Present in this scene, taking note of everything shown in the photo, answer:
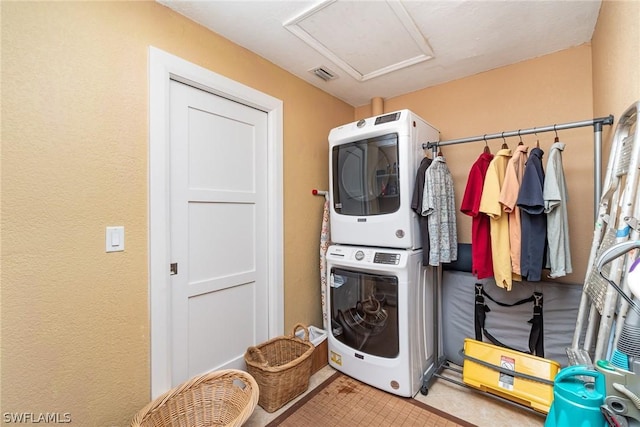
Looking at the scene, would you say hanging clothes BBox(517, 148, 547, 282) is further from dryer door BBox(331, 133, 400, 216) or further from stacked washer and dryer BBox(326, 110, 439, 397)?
dryer door BBox(331, 133, 400, 216)

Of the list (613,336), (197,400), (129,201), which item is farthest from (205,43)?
(613,336)

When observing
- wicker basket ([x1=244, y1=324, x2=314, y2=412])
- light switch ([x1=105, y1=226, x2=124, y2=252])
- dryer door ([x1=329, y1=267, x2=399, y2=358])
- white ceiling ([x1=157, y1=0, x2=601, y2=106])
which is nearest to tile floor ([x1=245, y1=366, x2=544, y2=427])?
wicker basket ([x1=244, y1=324, x2=314, y2=412])

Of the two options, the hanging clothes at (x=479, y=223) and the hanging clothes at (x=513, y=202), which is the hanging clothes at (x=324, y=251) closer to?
the hanging clothes at (x=479, y=223)

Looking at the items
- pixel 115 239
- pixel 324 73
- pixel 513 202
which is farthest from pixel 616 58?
pixel 115 239

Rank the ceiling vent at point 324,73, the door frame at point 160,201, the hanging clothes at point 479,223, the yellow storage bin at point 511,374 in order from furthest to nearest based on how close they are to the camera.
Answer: the ceiling vent at point 324,73
the hanging clothes at point 479,223
the yellow storage bin at point 511,374
the door frame at point 160,201

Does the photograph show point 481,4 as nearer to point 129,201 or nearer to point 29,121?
point 129,201

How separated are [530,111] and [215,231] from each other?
2422 mm

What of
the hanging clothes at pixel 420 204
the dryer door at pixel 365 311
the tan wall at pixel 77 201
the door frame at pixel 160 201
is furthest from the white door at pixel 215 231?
the hanging clothes at pixel 420 204

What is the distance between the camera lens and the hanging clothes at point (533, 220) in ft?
5.11

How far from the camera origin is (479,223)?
1.84m

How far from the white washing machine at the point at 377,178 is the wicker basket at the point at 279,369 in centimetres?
85

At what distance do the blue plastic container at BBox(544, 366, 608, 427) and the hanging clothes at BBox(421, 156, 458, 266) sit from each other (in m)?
1.00

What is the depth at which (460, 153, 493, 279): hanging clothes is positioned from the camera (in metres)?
1.81

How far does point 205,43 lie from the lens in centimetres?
171
